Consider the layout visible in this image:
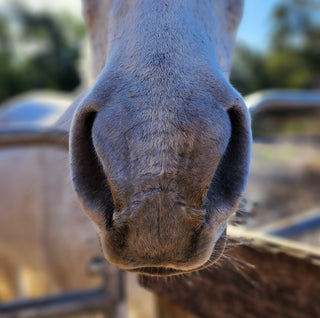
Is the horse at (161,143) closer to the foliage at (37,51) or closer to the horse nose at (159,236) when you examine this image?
the horse nose at (159,236)

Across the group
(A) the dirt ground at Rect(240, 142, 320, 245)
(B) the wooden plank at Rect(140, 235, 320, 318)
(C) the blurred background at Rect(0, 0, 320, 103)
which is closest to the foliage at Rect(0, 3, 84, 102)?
(C) the blurred background at Rect(0, 0, 320, 103)

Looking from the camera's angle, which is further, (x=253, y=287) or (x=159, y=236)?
(x=253, y=287)

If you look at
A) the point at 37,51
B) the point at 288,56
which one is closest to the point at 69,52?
the point at 37,51

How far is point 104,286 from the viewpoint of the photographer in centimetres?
154

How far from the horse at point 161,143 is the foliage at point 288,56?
15.1 m

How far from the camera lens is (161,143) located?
61cm

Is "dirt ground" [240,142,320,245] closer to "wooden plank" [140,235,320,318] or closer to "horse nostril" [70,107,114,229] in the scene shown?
"wooden plank" [140,235,320,318]

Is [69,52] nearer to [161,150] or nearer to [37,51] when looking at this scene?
[37,51]

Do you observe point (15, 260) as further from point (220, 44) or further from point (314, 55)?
point (314, 55)

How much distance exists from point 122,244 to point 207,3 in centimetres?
65

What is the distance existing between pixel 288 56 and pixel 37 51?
1493cm

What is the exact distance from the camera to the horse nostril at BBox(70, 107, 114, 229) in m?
0.67

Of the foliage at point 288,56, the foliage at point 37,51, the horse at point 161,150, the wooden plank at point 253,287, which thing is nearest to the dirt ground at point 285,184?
the wooden plank at point 253,287

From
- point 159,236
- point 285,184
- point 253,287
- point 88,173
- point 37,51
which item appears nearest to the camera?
point 159,236
